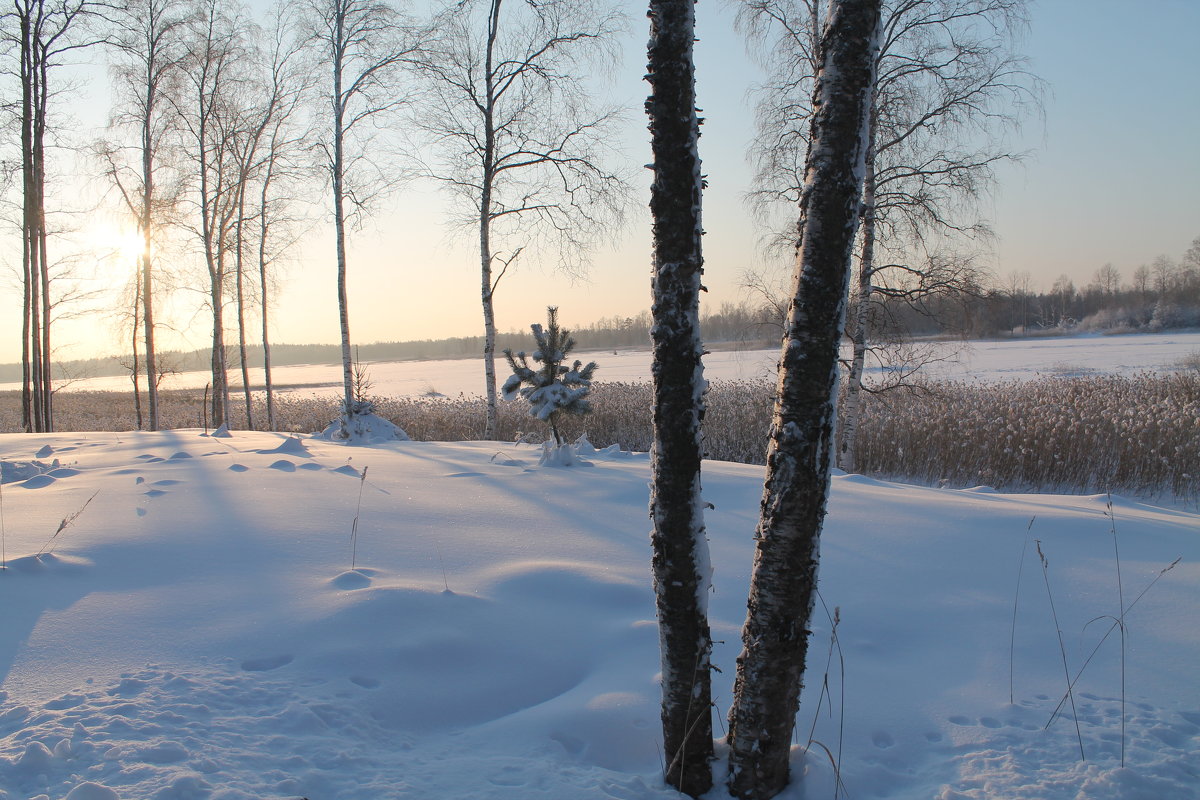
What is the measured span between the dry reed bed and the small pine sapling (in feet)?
7.83

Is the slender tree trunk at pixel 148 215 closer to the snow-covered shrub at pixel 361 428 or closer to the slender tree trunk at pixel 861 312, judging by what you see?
the snow-covered shrub at pixel 361 428

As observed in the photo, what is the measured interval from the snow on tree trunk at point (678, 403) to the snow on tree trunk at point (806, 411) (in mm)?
168

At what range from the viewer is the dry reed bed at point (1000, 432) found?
368 inches

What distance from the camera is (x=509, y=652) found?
9.41 feet

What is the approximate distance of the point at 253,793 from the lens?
1.77 m

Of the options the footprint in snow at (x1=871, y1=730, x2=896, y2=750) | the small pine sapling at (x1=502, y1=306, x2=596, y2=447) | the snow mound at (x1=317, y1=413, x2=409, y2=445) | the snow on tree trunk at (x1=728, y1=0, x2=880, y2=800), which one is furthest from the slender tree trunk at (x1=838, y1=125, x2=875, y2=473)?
the snow on tree trunk at (x1=728, y1=0, x2=880, y2=800)

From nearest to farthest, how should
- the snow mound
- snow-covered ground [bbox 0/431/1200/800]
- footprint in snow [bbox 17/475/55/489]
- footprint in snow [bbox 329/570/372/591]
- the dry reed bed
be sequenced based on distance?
snow-covered ground [bbox 0/431/1200/800] < footprint in snow [bbox 329/570/372/591] < footprint in snow [bbox 17/475/55/489] < the dry reed bed < the snow mound

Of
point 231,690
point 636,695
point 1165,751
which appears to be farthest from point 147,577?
point 1165,751

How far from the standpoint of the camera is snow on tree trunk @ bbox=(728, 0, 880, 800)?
1926mm

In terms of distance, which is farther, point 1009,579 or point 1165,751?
point 1009,579

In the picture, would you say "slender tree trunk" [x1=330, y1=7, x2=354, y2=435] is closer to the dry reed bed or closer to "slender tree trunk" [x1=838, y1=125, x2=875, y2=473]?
the dry reed bed

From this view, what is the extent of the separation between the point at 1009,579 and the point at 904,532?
0.75 meters

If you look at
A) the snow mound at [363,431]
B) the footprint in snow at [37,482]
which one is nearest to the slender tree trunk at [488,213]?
the snow mound at [363,431]

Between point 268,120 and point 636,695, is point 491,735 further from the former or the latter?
point 268,120
